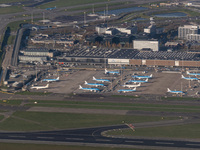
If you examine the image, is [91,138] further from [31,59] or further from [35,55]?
[35,55]

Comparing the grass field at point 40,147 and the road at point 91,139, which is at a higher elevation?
the road at point 91,139

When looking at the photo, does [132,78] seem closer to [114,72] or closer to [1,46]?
[114,72]

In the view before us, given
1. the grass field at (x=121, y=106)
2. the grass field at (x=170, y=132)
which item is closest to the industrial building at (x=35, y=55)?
the grass field at (x=121, y=106)

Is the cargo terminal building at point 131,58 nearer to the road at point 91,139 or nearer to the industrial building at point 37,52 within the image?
the industrial building at point 37,52

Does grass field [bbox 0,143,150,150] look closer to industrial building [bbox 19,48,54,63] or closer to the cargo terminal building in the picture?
the cargo terminal building

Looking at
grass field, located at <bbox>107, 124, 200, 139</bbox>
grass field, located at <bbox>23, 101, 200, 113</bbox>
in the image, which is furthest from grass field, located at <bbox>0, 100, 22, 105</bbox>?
grass field, located at <bbox>107, 124, 200, 139</bbox>

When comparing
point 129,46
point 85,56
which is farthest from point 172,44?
point 85,56
